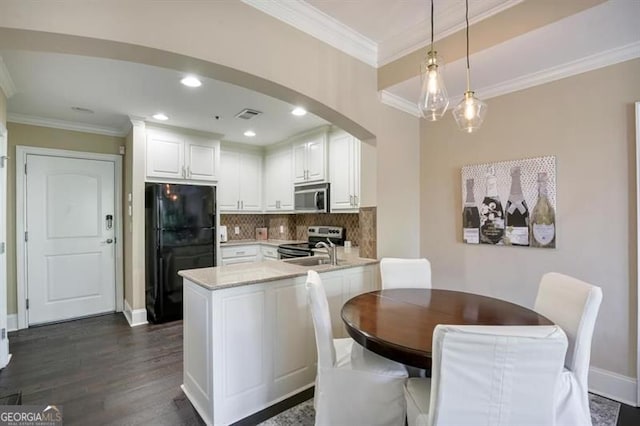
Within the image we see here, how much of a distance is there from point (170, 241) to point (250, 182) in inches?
68.0

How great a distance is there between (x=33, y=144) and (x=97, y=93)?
1.61m

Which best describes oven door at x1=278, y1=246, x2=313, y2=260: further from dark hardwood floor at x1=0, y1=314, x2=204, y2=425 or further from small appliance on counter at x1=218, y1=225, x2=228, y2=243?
dark hardwood floor at x1=0, y1=314, x2=204, y2=425

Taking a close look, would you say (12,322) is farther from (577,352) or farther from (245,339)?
(577,352)

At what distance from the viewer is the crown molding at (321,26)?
2.06 m

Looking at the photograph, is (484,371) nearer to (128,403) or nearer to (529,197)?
(529,197)

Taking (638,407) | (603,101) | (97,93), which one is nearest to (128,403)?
(97,93)

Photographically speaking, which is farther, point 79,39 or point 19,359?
point 19,359

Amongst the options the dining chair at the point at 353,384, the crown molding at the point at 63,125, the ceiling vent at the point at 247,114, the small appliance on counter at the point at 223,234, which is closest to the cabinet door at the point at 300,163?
the ceiling vent at the point at 247,114

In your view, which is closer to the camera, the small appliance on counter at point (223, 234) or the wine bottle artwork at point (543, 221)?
the wine bottle artwork at point (543, 221)

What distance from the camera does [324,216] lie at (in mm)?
4816

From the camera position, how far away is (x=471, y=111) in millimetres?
1867

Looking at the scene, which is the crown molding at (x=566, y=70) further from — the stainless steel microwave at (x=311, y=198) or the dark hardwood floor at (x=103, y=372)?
the dark hardwood floor at (x=103, y=372)

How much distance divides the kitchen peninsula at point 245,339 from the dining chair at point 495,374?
1284 mm

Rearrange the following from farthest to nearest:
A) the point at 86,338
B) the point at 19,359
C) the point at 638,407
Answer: the point at 86,338 → the point at 19,359 → the point at 638,407
